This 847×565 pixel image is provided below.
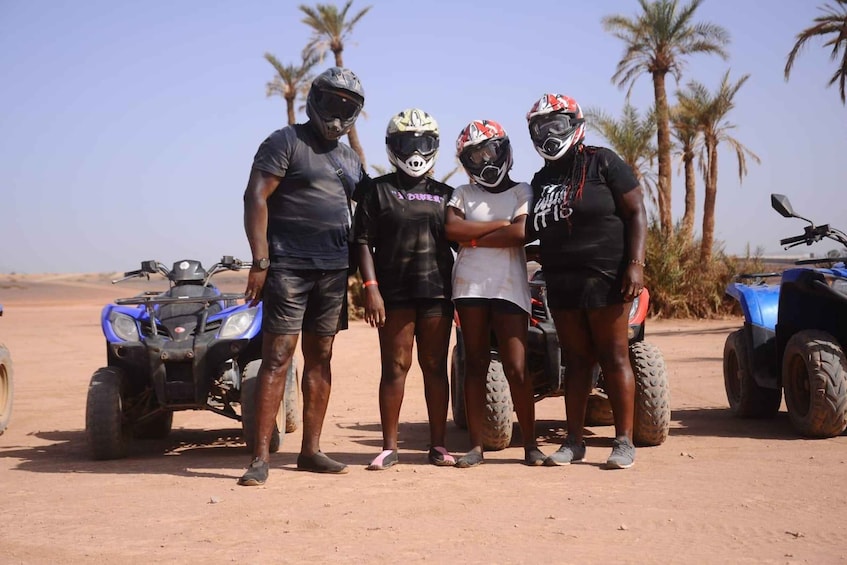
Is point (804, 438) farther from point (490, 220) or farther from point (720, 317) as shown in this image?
point (720, 317)

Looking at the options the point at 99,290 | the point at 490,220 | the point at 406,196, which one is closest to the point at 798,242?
the point at 490,220

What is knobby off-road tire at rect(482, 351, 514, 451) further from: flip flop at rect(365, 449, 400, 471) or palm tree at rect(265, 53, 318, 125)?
palm tree at rect(265, 53, 318, 125)

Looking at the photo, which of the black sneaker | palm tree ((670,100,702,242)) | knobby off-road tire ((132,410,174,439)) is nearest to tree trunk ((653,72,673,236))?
palm tree ((670,100,702,242))

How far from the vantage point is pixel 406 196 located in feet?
20.7

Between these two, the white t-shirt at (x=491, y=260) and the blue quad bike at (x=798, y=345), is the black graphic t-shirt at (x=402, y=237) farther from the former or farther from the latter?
the blue quad bike at (x=798, y=345)

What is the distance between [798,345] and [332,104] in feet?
12.4

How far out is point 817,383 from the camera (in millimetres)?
6898

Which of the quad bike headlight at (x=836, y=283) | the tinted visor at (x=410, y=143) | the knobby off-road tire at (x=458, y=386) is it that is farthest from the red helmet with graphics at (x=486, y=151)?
the quad bike headlight at (x=836, y=283)

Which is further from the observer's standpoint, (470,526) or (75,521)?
(75,521)

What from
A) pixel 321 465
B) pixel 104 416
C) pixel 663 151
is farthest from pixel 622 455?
pixel 663 151

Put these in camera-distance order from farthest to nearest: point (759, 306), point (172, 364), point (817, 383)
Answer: point (759, 306)
point (172, 364)
point (817, 383)

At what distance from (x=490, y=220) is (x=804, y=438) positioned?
292 cm

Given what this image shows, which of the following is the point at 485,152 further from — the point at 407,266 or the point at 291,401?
the point at 291,401

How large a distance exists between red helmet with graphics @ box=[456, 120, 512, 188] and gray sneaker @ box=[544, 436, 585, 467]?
5.76ft
